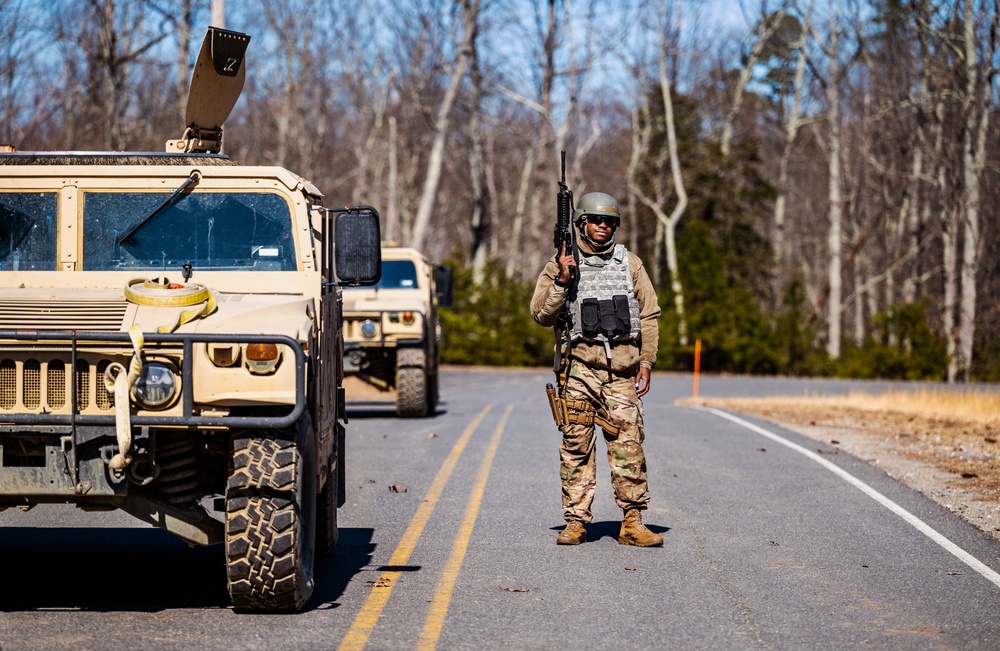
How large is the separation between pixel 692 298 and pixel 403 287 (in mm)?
20937

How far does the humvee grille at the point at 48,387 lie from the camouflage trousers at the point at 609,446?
10.6 feet

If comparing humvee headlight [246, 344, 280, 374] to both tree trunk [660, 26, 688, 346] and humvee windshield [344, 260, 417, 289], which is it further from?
tree trunk [660, 26, 688, 346]

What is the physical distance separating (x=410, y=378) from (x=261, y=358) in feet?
38.8

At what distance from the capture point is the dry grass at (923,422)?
13.1 meters

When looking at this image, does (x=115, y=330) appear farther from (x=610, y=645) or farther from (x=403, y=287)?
(x=403, y=287)

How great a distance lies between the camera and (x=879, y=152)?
56.3 meters

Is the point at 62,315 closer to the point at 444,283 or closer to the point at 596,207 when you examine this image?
the point at 596,207

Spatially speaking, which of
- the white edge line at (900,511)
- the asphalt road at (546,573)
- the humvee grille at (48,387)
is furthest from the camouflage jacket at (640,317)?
the humvee grille at (48,387)

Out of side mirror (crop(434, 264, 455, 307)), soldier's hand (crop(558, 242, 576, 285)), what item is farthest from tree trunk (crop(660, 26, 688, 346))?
soldier's hand (crop(558, 242, 576, 285))

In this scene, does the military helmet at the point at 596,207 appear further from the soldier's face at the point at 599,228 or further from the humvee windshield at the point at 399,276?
the humvee windshield at the point at 399,276

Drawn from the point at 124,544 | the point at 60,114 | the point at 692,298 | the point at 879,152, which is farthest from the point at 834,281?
the point at 124,544

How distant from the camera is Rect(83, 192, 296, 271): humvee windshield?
23.2 ft

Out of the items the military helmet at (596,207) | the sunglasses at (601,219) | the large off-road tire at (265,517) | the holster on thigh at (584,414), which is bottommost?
the large off-road tire at (265,517)

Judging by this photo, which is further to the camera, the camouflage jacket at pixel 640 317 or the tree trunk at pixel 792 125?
the tree trunk at pixel 792 125
